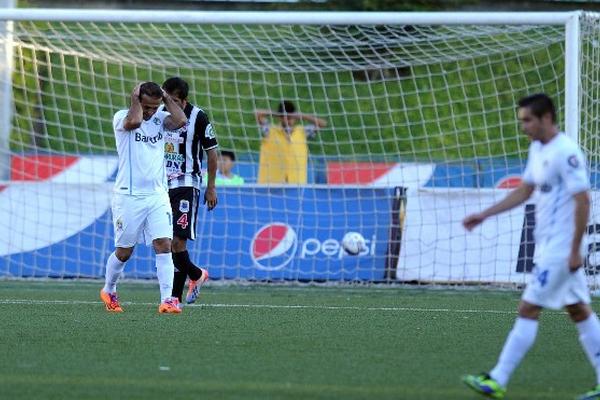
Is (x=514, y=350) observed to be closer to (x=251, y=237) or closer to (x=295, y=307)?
(x=295, y=307)

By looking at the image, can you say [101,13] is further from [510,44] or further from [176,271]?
[510,44]

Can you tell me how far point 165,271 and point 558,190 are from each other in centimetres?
470

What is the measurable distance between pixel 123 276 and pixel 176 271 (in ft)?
12.4

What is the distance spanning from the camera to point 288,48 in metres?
15.8

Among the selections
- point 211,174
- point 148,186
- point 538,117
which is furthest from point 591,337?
point 211,174

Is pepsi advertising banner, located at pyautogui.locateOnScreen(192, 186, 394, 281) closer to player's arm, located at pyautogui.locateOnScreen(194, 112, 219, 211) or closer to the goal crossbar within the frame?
the goal crossbar

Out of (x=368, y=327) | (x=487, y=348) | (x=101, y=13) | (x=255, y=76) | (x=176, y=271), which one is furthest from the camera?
(x=255, y=76)

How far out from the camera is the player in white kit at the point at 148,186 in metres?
10.3

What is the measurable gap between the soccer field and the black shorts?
0.68 meters

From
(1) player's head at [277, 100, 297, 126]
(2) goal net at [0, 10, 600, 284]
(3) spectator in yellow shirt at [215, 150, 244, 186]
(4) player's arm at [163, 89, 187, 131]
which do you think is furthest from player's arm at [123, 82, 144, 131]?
(1) player's head at [277, 100, 297, 126]

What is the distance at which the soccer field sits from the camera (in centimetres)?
640

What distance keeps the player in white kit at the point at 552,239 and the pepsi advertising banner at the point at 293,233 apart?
317 inches

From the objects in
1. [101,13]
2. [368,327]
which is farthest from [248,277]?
[368,327]

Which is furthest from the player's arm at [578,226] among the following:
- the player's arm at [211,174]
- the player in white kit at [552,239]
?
the player's arm at [211,174]
